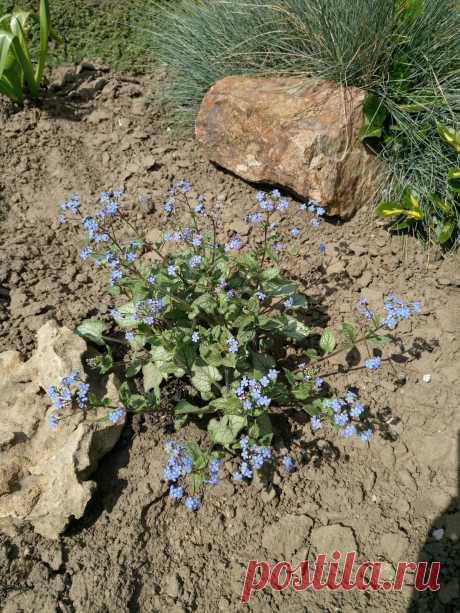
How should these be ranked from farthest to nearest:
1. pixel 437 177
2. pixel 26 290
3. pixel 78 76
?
pixel 78 76 < pixel 437 177 < pixel 26 290

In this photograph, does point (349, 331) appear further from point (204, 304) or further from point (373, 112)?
point (373, 112)

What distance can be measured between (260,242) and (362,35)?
1.84 meters

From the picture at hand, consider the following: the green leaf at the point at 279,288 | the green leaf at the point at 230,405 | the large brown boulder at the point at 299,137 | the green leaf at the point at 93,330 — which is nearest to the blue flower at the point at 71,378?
the green leaf at the point at 93,330

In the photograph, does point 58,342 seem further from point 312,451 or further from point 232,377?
point 312,451

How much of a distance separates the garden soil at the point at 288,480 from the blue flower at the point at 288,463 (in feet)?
0.23

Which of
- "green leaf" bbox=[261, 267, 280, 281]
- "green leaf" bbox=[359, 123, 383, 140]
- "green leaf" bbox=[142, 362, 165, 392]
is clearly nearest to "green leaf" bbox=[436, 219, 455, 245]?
"green leaf" bbox=[359, 123, 383, 140]

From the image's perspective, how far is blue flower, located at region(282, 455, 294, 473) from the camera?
2.67 metres

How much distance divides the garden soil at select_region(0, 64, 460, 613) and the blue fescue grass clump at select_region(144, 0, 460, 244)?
0.55 m

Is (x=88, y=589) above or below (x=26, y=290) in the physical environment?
below

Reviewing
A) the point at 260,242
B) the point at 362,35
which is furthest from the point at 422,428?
the point at 362,35

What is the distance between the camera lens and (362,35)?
13.0 ft

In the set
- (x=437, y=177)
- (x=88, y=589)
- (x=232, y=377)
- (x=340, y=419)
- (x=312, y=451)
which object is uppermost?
(x=437, y=177)

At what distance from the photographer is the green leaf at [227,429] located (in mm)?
2688

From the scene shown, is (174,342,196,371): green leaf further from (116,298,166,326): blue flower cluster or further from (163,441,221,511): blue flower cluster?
(163,441,221,511): blue flower cluster
